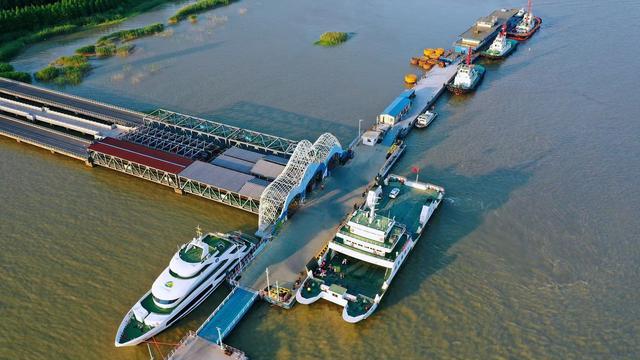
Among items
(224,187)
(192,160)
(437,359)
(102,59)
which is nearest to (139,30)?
(102,59)

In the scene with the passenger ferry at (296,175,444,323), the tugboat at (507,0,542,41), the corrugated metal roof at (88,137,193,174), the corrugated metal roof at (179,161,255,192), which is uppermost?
the corrugated metal roof at (88,137,193,174)

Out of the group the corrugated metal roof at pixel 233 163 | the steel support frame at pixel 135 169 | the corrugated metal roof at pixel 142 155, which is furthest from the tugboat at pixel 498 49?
the steel support frame at pixel 135 169

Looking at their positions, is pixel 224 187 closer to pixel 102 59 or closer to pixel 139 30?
pixel 102 59

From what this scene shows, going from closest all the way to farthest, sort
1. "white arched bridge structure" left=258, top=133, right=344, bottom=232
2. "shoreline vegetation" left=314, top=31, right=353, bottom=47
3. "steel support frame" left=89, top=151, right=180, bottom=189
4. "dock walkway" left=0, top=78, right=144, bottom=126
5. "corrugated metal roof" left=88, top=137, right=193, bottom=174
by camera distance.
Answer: "white arched bridge structure" left=258, top=133, right=344, bottom=232, "corrugated metal roof" left=88, top=137, right=193, bottom=174, "steel support frame" left=89, top=151, right=180, bottom=189, "dock walkway" left=0, top=78, right=144, bottom=126, "shoreline vegetation" left=314, top=31, right=353, bottom=47

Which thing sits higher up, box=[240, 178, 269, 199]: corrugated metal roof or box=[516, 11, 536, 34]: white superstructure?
box=[240, 178, 269, 199]: corrugated metal roof

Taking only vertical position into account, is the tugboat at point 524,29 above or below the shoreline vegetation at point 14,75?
below

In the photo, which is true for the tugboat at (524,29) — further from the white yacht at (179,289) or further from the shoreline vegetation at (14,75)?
the shoreline vegetation at (14,75)

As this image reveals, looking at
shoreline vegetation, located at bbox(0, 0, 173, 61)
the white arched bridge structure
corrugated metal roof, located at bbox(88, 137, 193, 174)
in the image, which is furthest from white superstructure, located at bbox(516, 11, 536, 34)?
shoreline vegetation, located at bbox(0, 0, 173, 61)

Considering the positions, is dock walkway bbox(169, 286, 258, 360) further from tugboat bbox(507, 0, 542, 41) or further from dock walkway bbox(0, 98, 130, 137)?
tugboat bbox(507, 0, 542, 41)
